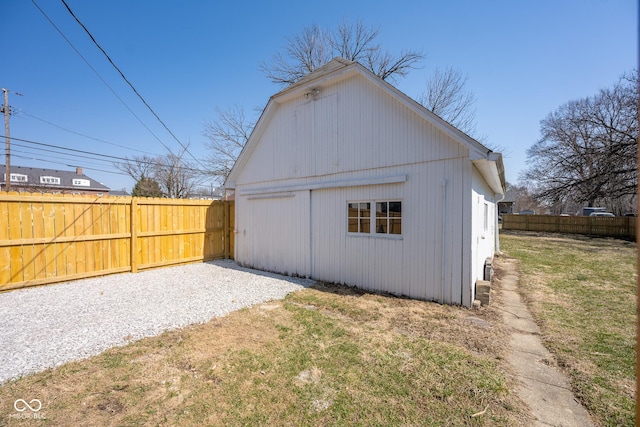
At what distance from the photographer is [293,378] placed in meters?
2.87

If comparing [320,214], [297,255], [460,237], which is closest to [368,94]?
[320,214]

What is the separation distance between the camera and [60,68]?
30.4ft

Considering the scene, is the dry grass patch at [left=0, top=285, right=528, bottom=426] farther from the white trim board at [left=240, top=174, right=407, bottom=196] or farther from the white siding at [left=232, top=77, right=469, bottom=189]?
the white siding at [left=232, top=77, right=469, bottom=189]

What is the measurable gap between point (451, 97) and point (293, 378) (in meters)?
17.4

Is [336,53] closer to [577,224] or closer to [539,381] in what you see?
[539,381]

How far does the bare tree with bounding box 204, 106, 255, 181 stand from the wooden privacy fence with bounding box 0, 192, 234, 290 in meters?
9.58

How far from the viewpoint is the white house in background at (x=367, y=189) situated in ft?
16.5

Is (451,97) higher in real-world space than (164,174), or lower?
higher

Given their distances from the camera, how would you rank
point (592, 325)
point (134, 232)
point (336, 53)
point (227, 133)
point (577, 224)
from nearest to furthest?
1. point (592, 325)
2. point (134, 232)
3. point (336, 53)
4. point (227, 133)
5. point (577, 224)

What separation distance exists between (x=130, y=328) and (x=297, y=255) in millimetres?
4186

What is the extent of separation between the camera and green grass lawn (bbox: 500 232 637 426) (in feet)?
8.61

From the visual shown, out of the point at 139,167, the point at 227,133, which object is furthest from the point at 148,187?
the point at 227,133

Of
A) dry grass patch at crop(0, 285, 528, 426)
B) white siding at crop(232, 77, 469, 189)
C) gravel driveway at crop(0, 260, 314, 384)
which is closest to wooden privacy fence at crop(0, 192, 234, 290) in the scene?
gravel driveway at crop(0, 260, 314, 384)

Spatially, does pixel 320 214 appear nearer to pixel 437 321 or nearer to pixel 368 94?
pixel 368 94
